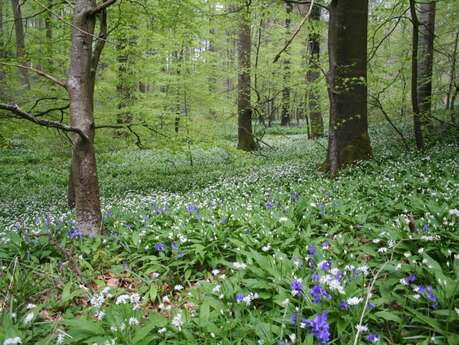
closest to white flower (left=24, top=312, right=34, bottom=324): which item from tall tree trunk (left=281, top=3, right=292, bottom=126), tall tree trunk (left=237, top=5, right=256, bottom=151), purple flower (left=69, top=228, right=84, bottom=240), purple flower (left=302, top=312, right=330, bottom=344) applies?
purple flower (left=69, top=228, right=84, bottom=240)

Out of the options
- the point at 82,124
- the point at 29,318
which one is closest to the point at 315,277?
the point at 29,318

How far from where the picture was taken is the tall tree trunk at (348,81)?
7926mm

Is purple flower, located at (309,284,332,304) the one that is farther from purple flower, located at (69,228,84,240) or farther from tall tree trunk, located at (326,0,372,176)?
tall tree trunk, located at (326,0,372,176)

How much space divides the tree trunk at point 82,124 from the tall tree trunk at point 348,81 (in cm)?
518

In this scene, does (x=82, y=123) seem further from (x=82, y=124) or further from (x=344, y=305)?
(x=344, y=305)

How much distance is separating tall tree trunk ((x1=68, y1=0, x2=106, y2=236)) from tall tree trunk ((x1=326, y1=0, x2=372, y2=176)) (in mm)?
5183

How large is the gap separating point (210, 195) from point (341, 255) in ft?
13.6

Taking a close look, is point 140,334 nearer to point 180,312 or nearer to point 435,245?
point 180,312

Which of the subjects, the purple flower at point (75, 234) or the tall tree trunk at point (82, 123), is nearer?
the purple flower at point (75, 234)

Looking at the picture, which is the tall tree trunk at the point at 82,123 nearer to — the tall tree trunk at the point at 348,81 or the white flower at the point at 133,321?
the white flower at the point at 133,321

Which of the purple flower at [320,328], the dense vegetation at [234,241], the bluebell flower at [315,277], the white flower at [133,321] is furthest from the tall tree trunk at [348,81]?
the white flower at [133,321]

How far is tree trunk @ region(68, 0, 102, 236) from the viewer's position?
459 centimetres

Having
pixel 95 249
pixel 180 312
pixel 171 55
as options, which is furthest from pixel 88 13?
pixel 171 55

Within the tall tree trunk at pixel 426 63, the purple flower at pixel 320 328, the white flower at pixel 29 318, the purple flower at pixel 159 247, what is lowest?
the white flower at pixel 29 318
